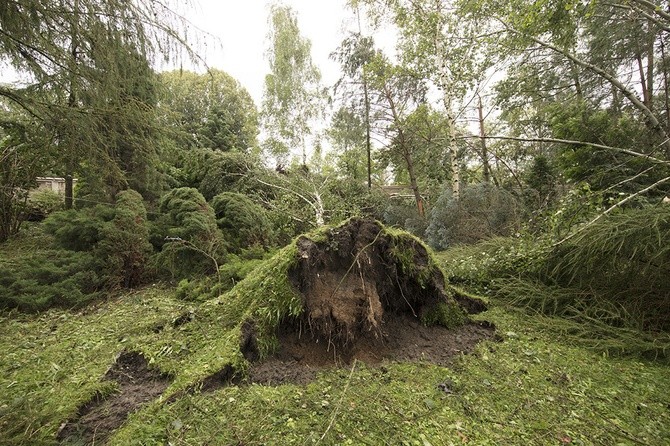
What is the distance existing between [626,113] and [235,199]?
9.87 metres

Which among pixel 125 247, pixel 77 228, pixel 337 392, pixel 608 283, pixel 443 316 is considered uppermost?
pixel 77 228

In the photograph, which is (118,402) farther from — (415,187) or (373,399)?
(415,187)

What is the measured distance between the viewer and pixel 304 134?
17266mm

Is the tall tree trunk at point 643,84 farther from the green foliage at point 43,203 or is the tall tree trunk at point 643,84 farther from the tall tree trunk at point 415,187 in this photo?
the green foliage at point 43,203

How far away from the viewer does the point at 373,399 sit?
2180 millimetres

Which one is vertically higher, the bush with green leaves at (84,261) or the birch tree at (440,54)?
the birch tree at (440,54)

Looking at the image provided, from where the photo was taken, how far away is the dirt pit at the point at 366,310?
2.86 meters

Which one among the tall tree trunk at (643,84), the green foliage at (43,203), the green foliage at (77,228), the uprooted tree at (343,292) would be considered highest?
the tall tree trunk at (643,84)

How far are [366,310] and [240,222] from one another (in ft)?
17.2

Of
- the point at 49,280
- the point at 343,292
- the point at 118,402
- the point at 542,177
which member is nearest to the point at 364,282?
the point at 343,292

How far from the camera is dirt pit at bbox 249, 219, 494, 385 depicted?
2855 mm

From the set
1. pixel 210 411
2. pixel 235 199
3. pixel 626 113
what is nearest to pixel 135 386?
pixel 210 411

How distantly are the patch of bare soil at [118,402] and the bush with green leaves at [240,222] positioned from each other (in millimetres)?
4505

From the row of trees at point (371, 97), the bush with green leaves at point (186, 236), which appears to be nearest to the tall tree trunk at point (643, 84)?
the row of trees at point (371, 97)
